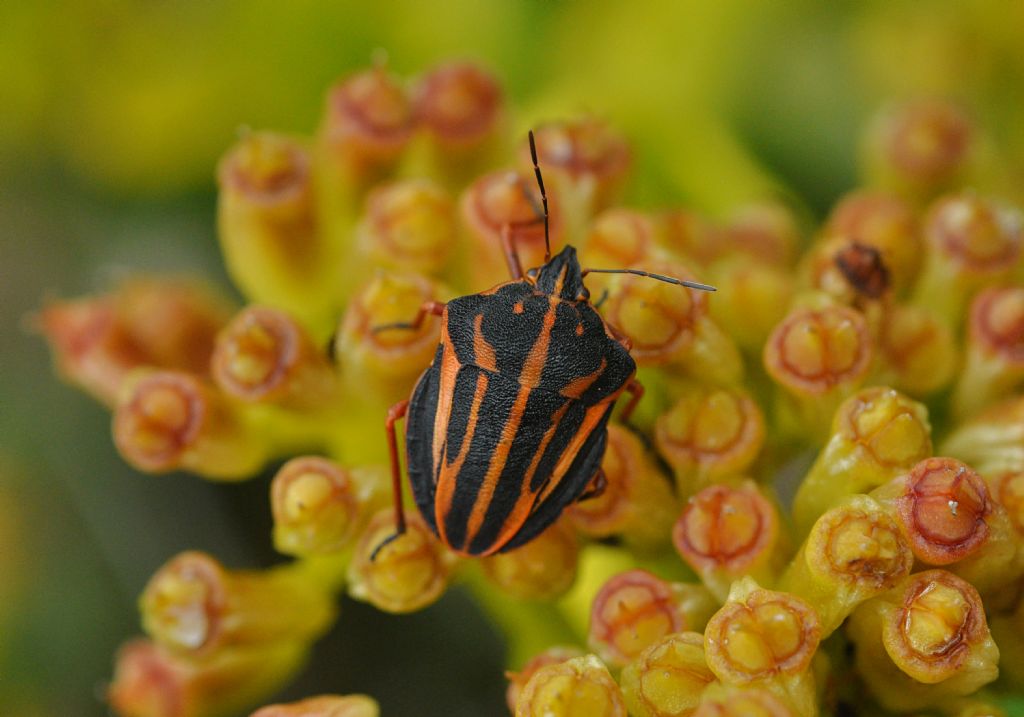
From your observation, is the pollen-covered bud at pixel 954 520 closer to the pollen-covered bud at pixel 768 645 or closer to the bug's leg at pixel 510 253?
the pollen-covered bud at pixel 768 645

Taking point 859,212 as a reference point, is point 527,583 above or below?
below

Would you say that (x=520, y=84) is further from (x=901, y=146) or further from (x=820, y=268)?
(x=820, y=268)

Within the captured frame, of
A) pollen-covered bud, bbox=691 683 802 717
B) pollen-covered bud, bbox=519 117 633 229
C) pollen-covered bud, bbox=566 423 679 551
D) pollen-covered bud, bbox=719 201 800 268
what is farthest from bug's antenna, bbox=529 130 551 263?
pollen-covered bud, bbox=691 683 802 717

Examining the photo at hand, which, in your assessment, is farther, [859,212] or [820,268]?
[859,212]

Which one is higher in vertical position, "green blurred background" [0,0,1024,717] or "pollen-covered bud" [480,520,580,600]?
"green blurred background" [0,0,1024,717]

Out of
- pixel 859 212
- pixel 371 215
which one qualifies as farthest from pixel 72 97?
pixel 859 212

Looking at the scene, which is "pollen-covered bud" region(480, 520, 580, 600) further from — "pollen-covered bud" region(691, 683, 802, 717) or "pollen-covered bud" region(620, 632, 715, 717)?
"pollen-covered bud" region(691, 683, 802, 717)

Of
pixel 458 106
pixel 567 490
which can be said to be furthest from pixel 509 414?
pixel 458 106

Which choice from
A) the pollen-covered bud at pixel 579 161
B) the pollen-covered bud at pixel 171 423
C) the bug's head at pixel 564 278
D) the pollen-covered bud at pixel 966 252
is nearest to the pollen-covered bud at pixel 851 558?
the bug's head at pixel 564 278
